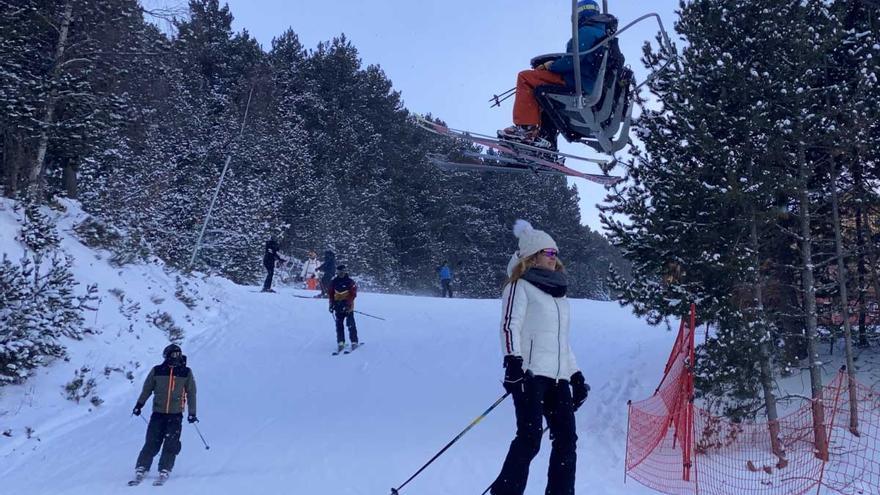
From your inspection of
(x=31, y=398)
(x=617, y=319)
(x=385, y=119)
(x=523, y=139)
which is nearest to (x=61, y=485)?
(x=31, y=398)

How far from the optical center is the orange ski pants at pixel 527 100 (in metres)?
8.35

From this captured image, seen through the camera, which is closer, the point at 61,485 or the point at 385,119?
the point at 61,485

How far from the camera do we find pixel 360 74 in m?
44.8

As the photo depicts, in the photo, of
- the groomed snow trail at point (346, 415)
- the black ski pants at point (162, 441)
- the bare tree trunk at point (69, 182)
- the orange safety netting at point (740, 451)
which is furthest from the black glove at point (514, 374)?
the bare tree trunk at point (69, 182)

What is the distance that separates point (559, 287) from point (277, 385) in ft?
28.3

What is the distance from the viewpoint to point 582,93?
25.7 feet

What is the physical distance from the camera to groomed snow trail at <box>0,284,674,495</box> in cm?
739

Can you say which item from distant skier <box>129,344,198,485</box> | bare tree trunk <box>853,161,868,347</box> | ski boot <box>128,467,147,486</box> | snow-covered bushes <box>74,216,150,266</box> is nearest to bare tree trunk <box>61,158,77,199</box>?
snow-covered bushes <box>74,216,150,266</box>

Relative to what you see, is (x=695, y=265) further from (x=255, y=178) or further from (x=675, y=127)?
(x=255, y=178)

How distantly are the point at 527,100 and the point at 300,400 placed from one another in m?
6.39

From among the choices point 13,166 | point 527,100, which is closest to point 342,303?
point 13,166

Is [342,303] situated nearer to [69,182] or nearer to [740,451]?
[740,451]

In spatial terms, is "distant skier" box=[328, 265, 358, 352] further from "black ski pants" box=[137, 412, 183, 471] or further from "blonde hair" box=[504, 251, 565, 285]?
"blonde hair" box=[504, 251, 565, 285]

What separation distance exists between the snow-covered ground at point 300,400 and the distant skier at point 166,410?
284 millimetres
